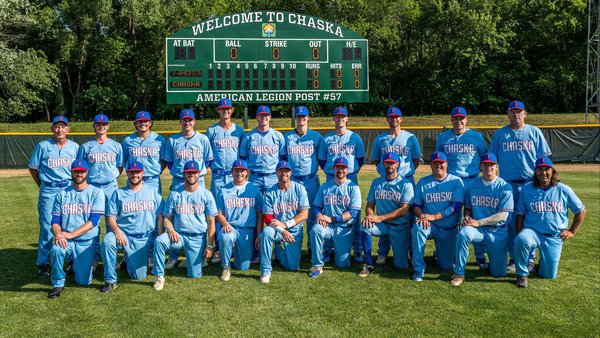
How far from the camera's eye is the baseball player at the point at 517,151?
5.95 metres

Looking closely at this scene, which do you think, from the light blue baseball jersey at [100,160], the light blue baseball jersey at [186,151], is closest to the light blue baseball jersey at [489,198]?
the light blue baseball jersey at [186,151]

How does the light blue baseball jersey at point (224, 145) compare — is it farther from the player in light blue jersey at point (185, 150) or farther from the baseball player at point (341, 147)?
the baseball player at point (341, 147)

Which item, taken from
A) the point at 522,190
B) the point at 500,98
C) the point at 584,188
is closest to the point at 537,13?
the point at 500,98

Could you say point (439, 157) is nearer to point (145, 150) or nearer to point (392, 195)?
point (392, 195)

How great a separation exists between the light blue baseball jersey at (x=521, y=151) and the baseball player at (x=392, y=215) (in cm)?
125

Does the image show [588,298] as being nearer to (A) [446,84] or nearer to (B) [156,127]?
(B) [156,127]

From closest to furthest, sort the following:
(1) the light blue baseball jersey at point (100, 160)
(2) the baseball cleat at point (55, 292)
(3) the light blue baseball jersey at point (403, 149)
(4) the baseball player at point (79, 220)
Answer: (2) the baseball cleat at point (55, 292), (4) the baseball player at point (79, 220), (1) the light blue baseball jersey at point (100, 160), (3) the light blue baseball jersey at point (403, 149)

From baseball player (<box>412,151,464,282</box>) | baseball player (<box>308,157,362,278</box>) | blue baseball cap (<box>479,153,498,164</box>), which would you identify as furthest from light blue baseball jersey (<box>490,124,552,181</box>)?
baseball player (<box>308,157,362,278</box>)

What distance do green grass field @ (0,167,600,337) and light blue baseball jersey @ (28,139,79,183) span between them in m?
1.21

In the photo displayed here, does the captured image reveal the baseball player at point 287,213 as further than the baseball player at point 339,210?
No

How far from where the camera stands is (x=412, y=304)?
4816 millimetres

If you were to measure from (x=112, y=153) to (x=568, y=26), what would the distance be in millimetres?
34801

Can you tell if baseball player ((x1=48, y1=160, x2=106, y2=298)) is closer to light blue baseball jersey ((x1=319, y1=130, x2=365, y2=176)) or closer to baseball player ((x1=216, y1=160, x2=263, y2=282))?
baseball player ((x1=216, y1=160, x2=263, y2=282))

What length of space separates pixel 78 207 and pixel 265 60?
1166cm
